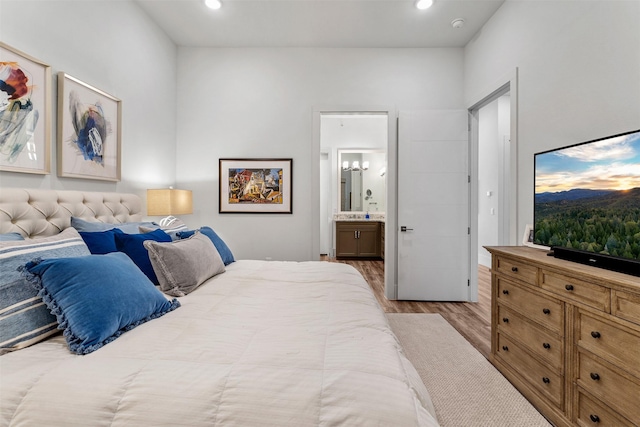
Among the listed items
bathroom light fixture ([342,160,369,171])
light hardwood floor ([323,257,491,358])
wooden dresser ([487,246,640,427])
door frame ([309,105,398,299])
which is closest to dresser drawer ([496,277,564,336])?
wooden dresser ([487,246,640,427])

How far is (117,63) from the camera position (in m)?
2.55

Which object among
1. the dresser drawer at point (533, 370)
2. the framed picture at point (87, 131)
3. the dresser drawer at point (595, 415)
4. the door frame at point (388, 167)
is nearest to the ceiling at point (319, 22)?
the door frame at point (388, 167)

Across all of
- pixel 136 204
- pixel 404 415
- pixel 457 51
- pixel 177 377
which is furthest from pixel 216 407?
pixel 457 51

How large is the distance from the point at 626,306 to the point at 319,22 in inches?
132

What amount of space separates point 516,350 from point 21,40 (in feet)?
12.1

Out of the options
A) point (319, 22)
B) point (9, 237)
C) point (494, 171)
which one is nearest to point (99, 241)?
point (9, 237)

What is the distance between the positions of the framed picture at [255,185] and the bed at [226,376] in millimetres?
2347

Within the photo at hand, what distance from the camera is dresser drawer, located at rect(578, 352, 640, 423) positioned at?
3.93 ft

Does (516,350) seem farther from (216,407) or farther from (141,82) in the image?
(141,82)

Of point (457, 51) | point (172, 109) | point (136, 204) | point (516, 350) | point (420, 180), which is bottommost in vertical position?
point (516, 350)

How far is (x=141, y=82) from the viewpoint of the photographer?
2922 mm

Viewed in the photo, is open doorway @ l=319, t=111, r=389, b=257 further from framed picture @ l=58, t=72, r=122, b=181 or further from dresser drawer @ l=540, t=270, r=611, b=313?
dresser drawer @ l=540, t=270, r=611, b=313

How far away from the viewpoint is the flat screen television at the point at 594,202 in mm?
1392

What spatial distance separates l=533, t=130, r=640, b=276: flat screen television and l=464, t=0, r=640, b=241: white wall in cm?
24
